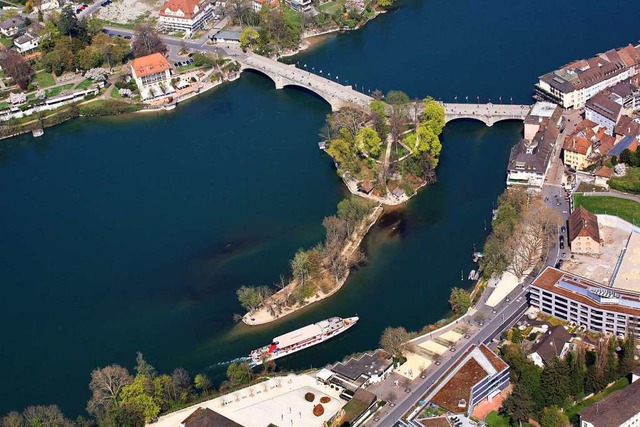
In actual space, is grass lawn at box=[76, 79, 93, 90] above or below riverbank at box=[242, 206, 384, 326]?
above

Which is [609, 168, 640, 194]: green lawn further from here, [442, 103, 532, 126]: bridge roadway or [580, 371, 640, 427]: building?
[580, 371, 640, 427]: building

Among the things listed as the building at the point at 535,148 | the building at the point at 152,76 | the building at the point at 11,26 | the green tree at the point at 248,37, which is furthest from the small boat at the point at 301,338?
the building at the point at 11,26

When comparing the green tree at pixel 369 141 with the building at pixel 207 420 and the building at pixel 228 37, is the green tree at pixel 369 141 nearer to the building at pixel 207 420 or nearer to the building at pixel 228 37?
the building at pixel 228 37

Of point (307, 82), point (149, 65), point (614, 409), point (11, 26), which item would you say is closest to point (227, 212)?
point (307, 82)

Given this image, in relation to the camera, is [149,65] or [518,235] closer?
[518,235]

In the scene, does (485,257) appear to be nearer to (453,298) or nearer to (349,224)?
(453,298)

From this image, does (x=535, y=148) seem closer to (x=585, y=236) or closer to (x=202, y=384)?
(x=585, y=236)

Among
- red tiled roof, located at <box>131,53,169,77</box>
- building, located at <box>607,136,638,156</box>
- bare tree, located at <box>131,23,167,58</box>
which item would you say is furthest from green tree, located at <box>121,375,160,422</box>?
bare tree, located at <box>131,23,167,58</box>
